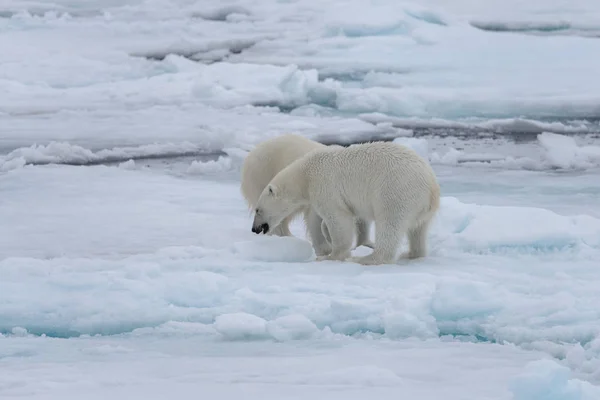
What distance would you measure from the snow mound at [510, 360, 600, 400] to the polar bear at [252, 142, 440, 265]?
1642 mm

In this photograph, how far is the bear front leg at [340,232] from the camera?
413 centimetres

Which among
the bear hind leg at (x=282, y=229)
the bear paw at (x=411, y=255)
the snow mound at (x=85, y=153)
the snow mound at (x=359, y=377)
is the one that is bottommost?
the snow mound at (x=359, y=377)

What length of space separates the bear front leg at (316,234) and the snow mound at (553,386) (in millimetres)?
2214

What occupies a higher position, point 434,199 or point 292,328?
point 434,199

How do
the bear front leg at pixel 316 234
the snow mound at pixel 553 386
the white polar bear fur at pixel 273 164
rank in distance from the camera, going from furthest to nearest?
the white polar bear fur at pixel 273 164 → the bear front leg at pixel 316 234 → the snow mound at pixel 553 386

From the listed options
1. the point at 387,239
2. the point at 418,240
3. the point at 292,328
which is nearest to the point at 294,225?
the point at 418,240

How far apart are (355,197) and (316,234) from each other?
0.47 m

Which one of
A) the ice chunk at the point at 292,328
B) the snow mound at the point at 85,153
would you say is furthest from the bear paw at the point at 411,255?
the snow mound at the point at 85,153

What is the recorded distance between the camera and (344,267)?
3854mm

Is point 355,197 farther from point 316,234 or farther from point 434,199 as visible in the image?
point 316,234

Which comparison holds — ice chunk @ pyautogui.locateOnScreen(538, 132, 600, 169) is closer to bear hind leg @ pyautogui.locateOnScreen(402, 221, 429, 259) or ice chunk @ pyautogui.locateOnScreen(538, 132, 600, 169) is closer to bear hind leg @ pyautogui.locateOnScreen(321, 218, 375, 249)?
bear hind leg @ pyautogui.locateOnScreen(321, 218, 375, 249)

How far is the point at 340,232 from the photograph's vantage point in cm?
413

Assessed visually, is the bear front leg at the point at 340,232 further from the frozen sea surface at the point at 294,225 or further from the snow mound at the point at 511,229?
the snow mound at the point at 511,229

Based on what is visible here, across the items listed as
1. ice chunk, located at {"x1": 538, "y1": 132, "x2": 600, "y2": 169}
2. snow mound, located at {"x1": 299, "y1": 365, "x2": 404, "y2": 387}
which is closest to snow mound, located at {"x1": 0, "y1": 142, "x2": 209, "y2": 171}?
ice chunk, located at {"x1": 538, "y1": 132, "x2": 600, "y2": 169}
